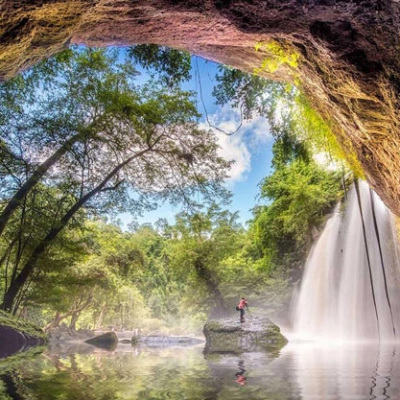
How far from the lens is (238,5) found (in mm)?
5086

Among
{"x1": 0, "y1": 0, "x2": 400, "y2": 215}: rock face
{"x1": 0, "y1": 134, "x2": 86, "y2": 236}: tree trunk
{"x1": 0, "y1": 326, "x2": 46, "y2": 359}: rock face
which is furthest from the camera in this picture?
{"x1": 0, "y1": 134, "x2": 86, "y2": 236}: tree trunk

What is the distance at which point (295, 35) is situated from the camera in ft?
17.9

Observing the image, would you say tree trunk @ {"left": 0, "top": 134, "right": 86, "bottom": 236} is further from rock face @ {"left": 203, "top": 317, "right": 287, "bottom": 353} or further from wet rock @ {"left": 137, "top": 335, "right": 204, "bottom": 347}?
wet rock @ {"left": 137, "top": 335, "right": 204, "bottom": 347}

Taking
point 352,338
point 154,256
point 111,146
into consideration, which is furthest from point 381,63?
point 154,256

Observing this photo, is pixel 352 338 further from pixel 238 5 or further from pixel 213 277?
pixel 238 5

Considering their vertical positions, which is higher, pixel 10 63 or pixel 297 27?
pixel 297 27

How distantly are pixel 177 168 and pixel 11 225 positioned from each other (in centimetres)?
691

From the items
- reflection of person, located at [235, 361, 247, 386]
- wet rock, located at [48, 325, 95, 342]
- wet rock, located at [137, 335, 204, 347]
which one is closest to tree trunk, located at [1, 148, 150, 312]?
reflection of person, located at [235, 361, 247, 386]

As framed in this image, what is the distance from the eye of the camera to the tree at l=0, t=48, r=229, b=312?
41.2ft

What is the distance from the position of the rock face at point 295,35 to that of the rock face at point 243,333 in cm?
977

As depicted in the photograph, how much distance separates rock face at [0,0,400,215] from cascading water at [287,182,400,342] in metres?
11.9

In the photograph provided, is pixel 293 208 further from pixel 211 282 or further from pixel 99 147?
pixel 99 147

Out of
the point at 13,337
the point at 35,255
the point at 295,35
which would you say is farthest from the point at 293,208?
the point at 295,35

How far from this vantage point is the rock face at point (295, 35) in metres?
4.61
